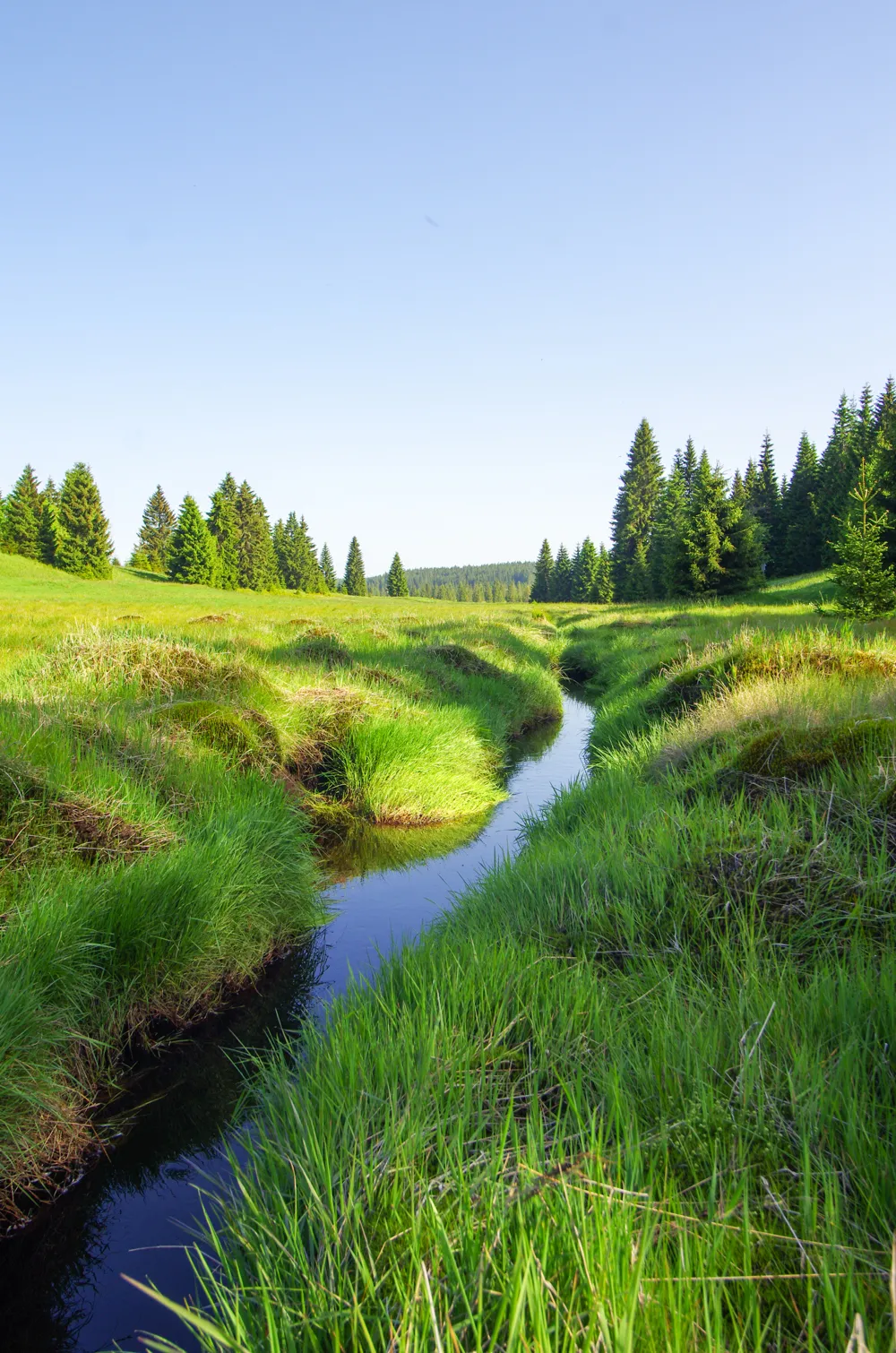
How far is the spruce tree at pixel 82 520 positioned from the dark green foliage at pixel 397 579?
4530 cm

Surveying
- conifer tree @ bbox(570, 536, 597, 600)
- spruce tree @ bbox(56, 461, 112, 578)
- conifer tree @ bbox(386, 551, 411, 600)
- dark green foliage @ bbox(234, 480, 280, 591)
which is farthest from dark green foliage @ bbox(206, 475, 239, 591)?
conifer tree @ bbox(570, 536, 597, 600)

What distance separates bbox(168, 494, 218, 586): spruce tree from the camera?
215 ft

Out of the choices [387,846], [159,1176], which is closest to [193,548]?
[387,846]

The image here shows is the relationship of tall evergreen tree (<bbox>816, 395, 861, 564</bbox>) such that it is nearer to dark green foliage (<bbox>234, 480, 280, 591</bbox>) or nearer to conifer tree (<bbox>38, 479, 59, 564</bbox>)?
dark green foliage (<bbox>234, 480, 280, 591</bbox>)

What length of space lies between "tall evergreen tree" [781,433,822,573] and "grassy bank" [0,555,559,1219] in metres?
51.4

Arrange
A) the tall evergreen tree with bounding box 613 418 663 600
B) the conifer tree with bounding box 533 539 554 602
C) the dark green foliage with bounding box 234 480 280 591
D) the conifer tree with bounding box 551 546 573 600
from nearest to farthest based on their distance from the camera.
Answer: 1. the tall evergreen tree with bounding box 613 418 663 600
2. the dark green foliage with bounding box 234 480 280 591
3. the conifer tree with bounding box 551 546 573 600
4. the conifer tree with bounding box 533 539 554 602

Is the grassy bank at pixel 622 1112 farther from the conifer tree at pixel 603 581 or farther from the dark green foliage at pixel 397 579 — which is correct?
the dark green foliage at pixel 397 579

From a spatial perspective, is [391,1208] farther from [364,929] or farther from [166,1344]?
[364,929]

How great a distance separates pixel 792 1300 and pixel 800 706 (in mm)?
4841

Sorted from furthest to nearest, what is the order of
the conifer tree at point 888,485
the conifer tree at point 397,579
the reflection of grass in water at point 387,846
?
the conifer tree at point 397,579
the conifer tree at point 888,485
the reflection of grass in water at point 387,846

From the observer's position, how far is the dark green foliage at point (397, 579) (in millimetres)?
105125

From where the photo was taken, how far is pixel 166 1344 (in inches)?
75.2

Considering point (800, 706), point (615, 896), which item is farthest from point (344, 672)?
point (615, 896)

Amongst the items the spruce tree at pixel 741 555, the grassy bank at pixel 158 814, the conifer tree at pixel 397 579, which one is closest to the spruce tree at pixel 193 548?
the conifer tree at pixel 397 579
